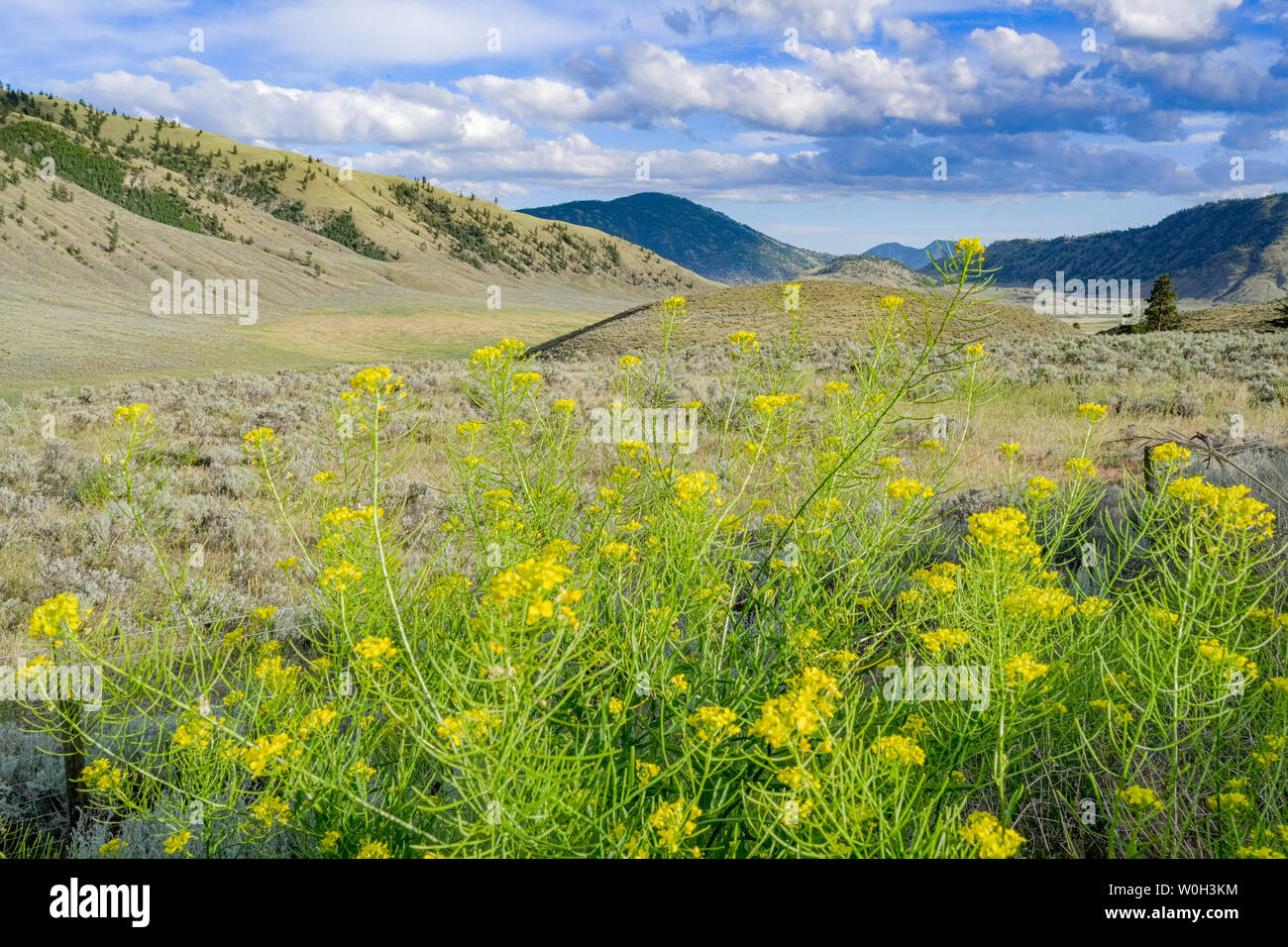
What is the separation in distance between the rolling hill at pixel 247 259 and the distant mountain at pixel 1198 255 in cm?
10355

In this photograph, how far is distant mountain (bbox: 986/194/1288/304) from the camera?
5659 inches

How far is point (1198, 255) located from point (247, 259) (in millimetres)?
187351

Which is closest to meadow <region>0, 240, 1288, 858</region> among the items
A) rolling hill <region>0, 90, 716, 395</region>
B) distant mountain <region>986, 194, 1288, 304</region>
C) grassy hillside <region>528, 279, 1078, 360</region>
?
grassy hillside <region>528, 279, 1078, 360</region>

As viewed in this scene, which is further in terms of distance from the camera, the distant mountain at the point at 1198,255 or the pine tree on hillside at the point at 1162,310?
the distant mountain at the point at 1198,255

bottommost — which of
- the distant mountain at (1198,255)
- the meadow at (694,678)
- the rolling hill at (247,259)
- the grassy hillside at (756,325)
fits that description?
the meadow at (694,678)

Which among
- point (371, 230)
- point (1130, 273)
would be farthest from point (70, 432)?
point (1130, 273)

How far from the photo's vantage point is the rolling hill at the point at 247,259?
30.7m

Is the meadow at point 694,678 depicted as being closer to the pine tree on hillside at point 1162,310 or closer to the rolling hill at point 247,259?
the rolling hill at point 247,259

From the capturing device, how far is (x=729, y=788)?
195cm

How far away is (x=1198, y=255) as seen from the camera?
529 feet

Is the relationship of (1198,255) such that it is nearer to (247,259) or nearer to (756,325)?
(756,325)

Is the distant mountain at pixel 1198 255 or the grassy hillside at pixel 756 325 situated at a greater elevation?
the distant mountain at pixel 1198 255

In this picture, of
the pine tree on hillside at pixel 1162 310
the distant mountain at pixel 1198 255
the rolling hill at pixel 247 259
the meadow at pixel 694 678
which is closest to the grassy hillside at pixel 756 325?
the pine tree on hillside at pixel 1162 310
